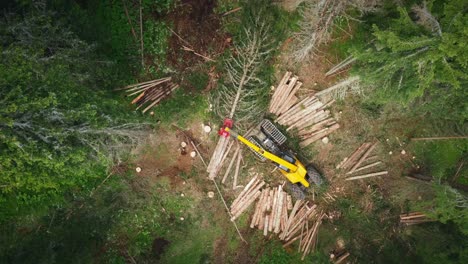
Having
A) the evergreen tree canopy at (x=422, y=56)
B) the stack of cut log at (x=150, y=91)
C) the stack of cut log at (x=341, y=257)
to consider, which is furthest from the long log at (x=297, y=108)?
the stack of cut log at (x=341, y=257)

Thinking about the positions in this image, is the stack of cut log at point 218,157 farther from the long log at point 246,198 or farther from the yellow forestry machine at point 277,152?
the long log at point 246,198

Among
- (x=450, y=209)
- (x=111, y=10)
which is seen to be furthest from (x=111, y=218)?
(x=450, y=209)

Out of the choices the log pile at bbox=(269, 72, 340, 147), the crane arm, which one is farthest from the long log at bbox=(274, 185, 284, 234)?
the log pile at bbox=(269, 72, 340, 147)

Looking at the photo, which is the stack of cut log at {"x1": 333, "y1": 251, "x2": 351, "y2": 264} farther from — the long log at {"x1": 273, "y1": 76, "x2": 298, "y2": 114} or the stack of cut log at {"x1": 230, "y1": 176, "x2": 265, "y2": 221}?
the long log at {"x1": 273, "y1": 76, "x2": 298, "y2": 114}

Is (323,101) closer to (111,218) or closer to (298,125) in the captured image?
(298,125)

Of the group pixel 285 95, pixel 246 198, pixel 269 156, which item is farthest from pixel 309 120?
pixel 246 198

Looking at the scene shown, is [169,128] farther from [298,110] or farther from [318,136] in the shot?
[318,136]

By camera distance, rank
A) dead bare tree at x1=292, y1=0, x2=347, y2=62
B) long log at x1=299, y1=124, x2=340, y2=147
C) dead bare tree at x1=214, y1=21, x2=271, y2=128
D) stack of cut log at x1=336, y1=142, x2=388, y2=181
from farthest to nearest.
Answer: stack of cut log at x1=336, y1=142, x2=388, y2=181
long log at x1=299, y1=124, x2=340, y2=147
dead bare tree at x1=214, y1=21, x2=271, y2=128
dead bare tree at x1=292, y1=0, x2=347, y2=62
